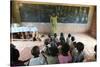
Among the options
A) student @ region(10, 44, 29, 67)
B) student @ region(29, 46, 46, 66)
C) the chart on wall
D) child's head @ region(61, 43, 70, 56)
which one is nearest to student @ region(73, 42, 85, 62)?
child's head @ region(61, 43, 70, 56)

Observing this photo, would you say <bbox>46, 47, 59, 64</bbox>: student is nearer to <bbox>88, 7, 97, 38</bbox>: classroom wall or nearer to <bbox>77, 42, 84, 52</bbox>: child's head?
<bbox>77, 42, 84, 52</bbox>: child's head

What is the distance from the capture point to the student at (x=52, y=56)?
1.71 metres

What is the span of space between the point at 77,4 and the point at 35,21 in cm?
47

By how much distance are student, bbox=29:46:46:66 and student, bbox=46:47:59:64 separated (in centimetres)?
5

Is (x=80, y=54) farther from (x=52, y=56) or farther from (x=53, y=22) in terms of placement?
(x=53, y=22)

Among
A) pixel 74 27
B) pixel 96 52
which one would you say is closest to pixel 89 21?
pixel 74 27

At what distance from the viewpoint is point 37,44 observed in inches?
66.3

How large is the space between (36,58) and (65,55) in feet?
0.96

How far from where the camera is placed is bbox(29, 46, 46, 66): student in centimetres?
167

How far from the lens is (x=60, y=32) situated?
1.75 meters

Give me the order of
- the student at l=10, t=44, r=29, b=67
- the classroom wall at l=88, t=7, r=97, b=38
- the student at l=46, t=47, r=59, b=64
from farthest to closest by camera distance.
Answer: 1. the classroom wall at l=88, t=7, r=97, b=38
2. the student at l=46, t=47, r=59, b=64
3. the student at l=10, t=44, r=29, b=67

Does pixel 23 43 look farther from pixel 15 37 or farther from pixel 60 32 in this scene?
pixel 60 32

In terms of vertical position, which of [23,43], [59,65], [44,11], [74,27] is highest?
[44,11]
